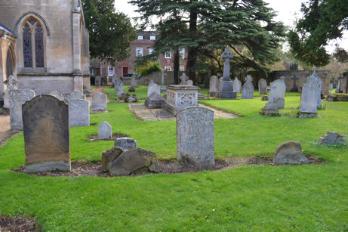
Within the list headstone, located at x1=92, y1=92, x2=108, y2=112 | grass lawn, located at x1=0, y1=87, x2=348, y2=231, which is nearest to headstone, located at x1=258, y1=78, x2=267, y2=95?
headstone, located at x1=92, y1=92, x2=108, y2=112

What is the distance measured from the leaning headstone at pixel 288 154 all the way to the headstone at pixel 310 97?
7.46m

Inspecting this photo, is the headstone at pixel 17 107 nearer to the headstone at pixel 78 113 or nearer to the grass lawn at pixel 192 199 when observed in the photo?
the headstone at pixel 78 113

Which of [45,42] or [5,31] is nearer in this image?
[5,31]

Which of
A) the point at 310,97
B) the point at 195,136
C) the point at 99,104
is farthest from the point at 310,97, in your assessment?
the point at 99,104

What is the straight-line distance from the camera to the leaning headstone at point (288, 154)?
26.3 ft

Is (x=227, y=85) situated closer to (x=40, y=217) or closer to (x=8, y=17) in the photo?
(x=8, y=17)

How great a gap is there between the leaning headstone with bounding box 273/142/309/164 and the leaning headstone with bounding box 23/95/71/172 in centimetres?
450

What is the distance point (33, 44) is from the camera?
82.4 feet

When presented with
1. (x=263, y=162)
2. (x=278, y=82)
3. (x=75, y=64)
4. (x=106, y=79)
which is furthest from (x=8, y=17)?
(x=106, y=79)

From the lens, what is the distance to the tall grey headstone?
1478 cm

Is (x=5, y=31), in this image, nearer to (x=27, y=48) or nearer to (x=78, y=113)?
(x=27, y=48)

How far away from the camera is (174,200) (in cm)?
592

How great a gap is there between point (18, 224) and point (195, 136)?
3.90 m

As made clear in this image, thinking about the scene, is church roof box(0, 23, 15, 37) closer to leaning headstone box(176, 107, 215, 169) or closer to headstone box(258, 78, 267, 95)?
leaning headstone box(176, 107, 215, 169)
